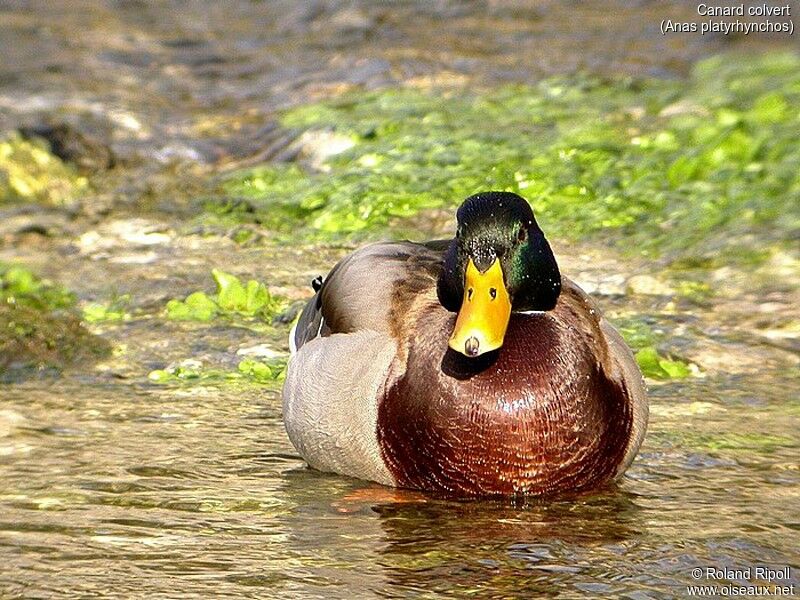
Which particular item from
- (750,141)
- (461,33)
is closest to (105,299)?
(750,141)

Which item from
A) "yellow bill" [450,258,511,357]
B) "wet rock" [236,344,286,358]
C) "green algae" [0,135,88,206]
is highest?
"green algae" [0,135,88,206]

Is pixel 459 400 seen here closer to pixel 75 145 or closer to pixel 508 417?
pixel 508 417

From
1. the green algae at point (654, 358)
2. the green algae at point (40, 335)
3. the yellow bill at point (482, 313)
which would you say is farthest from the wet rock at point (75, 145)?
the yellow bill at point (482, 313)

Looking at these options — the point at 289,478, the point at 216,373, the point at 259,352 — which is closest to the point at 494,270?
the point at 289,478

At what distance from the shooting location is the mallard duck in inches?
178

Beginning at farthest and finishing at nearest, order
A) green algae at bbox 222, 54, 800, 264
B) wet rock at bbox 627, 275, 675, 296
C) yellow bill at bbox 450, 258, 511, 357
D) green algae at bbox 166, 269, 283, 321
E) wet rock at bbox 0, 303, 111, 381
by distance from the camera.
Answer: green algae at bbox 222, 54, 800, 264, wet rock at bbox 627, 275, 675, 296, green algae at bbox 166, 269, 283, 321, wet rock at bbox 0, 303, 111, 381, yellow bill at bbox 450, 258, 511, 357

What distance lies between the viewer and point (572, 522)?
4492 millimetres

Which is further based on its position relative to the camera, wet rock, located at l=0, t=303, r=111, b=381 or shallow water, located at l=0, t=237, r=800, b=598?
A: wet rock, located at l=0, t=303, r=111, b=381

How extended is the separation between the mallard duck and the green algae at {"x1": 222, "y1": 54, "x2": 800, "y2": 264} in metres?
2.86

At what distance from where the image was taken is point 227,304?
22.8ft

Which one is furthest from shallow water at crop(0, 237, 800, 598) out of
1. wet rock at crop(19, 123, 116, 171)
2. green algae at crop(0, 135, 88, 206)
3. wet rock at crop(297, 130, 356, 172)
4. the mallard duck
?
wet rock at crop(19, 123, 116, 171)

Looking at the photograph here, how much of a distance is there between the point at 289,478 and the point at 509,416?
0.87 m

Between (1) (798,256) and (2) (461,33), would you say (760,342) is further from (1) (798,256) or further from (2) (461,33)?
(2) (461,33)

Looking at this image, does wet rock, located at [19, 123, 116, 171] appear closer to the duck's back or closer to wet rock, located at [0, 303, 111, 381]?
wet rock, located at [0, 303, 111, 381]
